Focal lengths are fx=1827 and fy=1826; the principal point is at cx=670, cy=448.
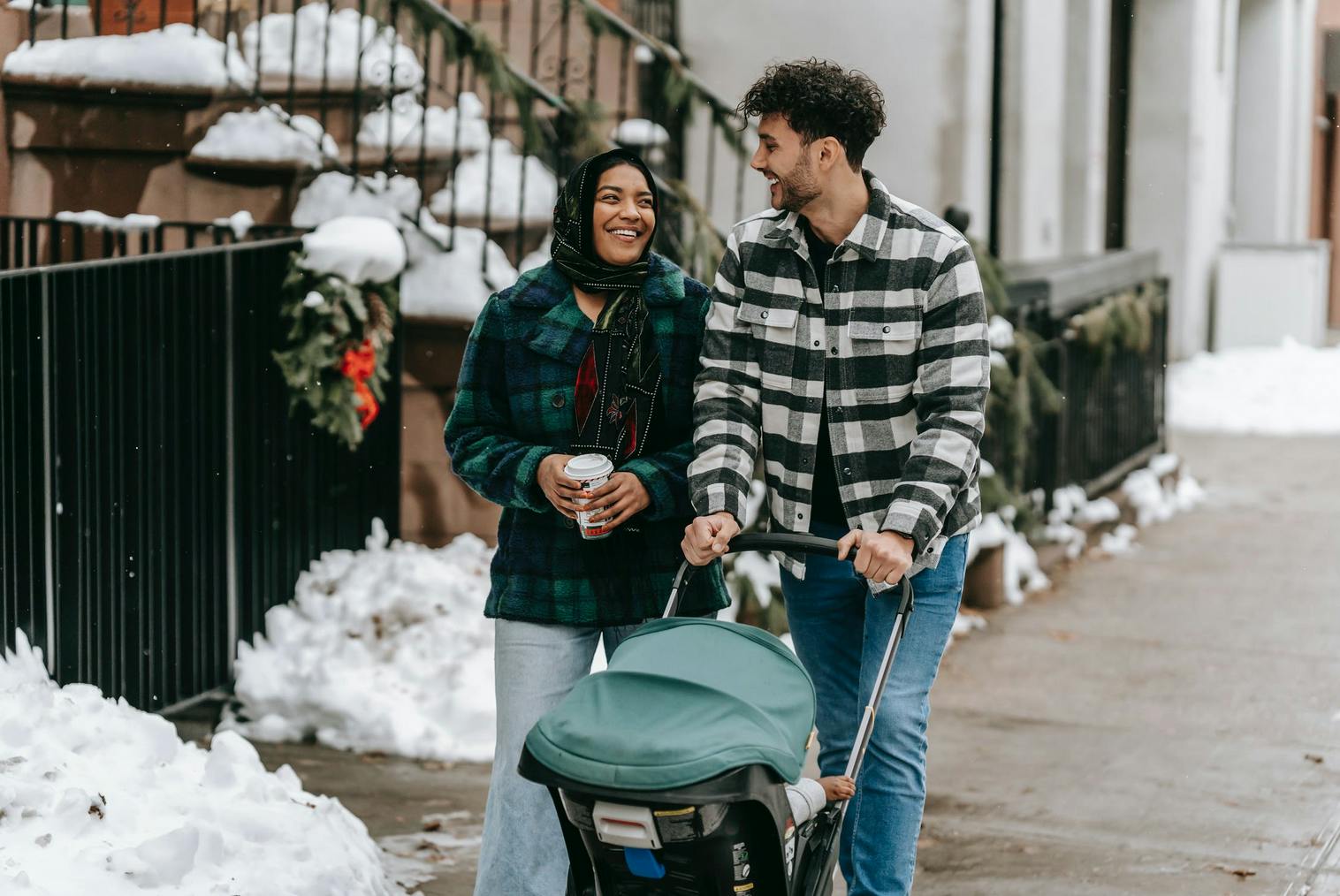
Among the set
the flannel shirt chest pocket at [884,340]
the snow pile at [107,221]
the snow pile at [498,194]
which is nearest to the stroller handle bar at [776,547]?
the flannel shirt chest pocket at [884,340]

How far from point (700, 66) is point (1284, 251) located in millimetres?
8655

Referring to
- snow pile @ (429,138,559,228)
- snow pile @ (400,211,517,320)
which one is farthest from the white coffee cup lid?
snow pile @ (429,138,559,228)

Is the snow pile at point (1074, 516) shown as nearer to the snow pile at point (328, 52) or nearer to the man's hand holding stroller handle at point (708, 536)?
the snow pile at point (328, 52)

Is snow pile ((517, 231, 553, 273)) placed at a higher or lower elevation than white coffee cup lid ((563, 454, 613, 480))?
higher

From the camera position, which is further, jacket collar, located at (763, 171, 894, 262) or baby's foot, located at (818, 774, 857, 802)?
jacket collar, located at (763, 171, 894, 262)

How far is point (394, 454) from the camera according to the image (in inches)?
280

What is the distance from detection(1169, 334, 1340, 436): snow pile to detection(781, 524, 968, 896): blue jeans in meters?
11.2

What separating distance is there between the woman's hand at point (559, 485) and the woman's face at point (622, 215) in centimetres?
44

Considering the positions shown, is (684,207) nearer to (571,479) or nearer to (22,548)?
(22,548)

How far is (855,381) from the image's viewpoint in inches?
148

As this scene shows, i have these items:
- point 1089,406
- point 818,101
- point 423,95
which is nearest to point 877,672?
point 818,101

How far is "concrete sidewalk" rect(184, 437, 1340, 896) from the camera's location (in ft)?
16.5

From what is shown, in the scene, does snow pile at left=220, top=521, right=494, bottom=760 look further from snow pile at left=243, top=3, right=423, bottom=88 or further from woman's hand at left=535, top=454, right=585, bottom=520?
snow pile at left=243, top=3, right=423, bottom=88

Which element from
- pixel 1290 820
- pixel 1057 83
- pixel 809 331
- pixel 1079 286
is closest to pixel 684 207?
pixel 1079 286
